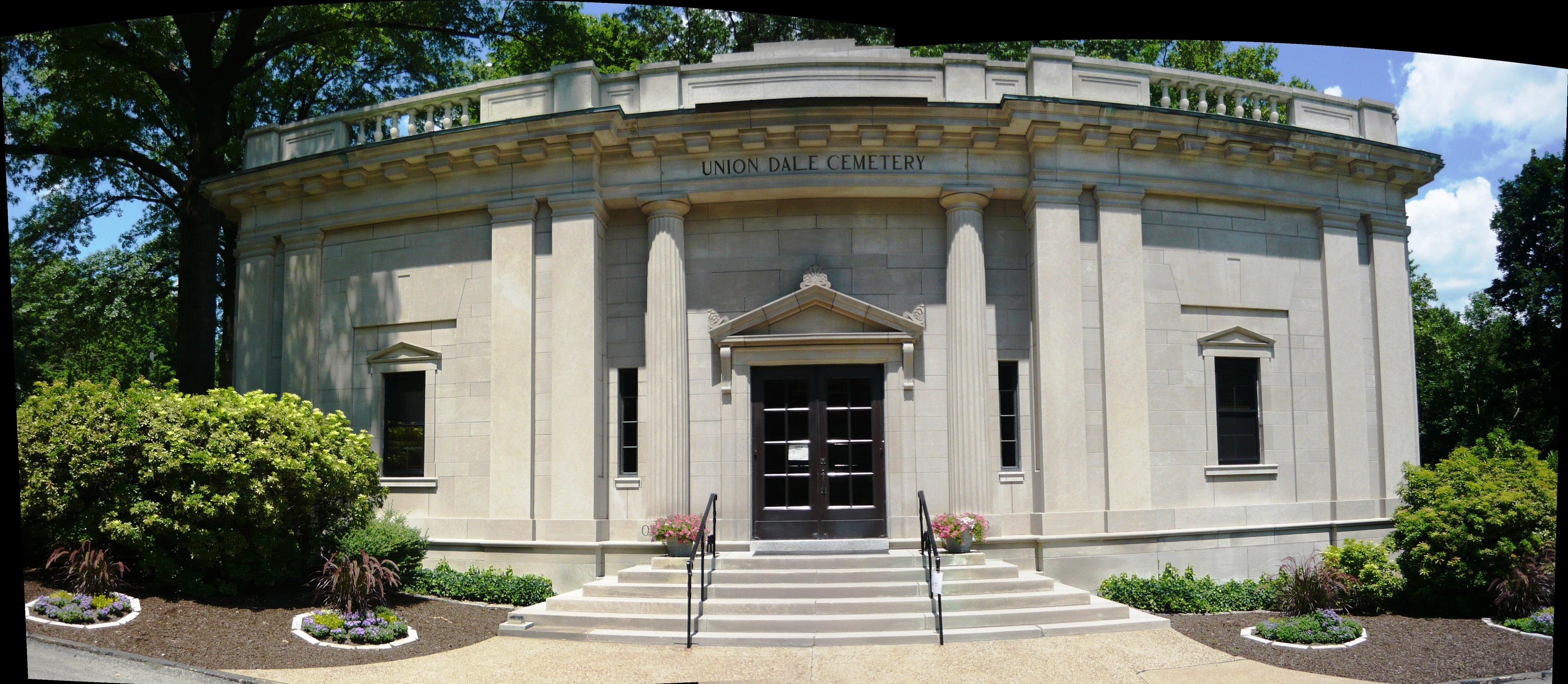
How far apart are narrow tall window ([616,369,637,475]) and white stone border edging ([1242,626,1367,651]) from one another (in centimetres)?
870

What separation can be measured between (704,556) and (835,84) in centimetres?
741

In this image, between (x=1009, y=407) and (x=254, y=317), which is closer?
(x=1009, y=407)

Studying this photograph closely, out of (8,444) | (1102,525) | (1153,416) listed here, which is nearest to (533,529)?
(1102,525)

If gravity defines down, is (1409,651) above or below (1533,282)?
below

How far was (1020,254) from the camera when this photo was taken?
14875 millimetres

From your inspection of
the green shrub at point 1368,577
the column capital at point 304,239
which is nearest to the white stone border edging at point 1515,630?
the green shrub at point 1368,577

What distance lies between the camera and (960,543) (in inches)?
520

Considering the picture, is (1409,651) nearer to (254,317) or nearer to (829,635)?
(829,635)

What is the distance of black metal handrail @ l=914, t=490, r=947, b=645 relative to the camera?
11.0 meters

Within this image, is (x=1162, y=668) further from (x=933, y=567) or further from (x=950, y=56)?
(x=950, y=56)

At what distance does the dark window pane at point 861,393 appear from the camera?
47.3ft

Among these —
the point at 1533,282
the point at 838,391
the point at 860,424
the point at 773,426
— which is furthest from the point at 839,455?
the point at 1533,282

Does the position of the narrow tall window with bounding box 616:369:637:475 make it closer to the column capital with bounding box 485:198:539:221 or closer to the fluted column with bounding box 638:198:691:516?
the fluted column with bounding box 638:198:691:516

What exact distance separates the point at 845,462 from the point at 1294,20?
1193 cm
